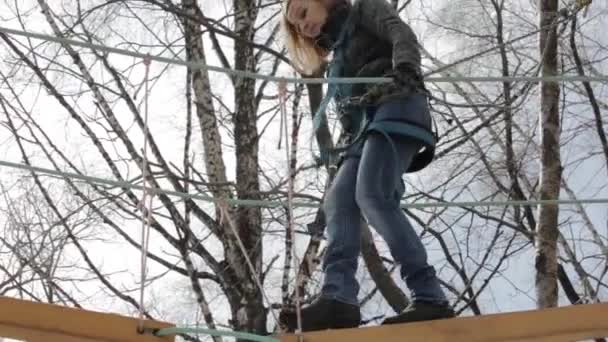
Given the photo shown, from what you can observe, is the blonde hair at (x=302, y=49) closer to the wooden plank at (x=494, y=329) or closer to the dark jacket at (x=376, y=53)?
the dark jacket at (x=376, y=53)

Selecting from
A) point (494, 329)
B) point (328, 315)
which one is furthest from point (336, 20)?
point (494, 329)

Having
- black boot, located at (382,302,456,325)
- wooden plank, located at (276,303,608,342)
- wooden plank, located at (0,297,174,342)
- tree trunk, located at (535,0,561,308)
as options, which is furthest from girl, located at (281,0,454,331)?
tree trunk, located at (535,0,561,308)

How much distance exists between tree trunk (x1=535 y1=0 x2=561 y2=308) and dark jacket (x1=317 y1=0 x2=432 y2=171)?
6.95 ft

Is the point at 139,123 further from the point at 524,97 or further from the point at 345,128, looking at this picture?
the point at 345,128

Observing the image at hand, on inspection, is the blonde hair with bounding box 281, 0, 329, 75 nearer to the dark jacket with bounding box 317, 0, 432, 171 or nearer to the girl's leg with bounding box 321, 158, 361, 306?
the dark jacket with bounding box 317, 0, 432, 171

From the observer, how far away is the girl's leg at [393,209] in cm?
288

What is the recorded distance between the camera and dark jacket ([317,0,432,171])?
2975mm

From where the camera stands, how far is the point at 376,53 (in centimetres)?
324

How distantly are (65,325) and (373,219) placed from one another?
0.99 m

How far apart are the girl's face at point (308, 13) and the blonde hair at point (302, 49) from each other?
57 millimetres

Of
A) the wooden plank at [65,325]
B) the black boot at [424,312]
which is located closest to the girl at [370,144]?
the black boot at [424,312]

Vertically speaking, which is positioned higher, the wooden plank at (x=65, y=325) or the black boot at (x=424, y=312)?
the black boot at (x=424, y=312)

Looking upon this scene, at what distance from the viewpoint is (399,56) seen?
2.96 m

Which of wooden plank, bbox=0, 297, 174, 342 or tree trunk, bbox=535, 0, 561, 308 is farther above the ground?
tree trunk, bbox=535, 0, 561, 308
